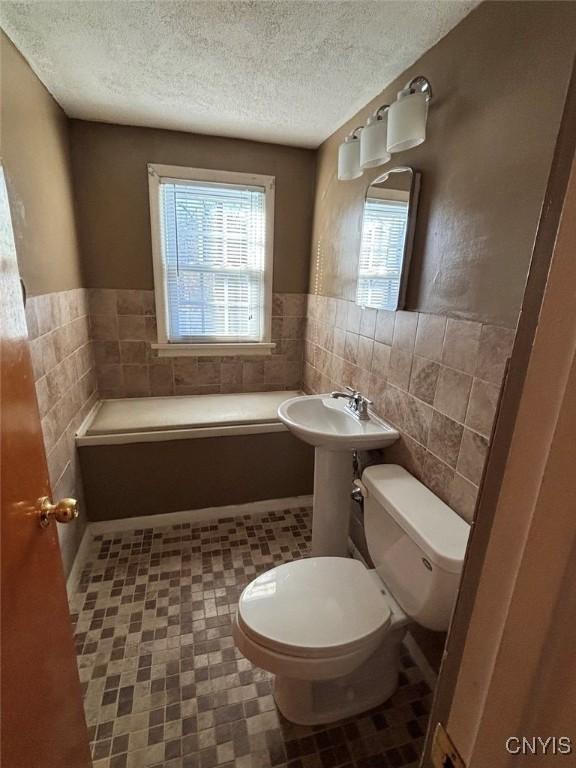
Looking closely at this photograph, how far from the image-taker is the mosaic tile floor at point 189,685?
1147 millimetres

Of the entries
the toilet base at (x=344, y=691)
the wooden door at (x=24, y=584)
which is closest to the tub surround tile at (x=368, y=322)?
the toilet base at (x=344, y=691)

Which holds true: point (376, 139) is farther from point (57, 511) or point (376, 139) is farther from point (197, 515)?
point (197, 515)

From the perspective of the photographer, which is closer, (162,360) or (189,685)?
(189,685)

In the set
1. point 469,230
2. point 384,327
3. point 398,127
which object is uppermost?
point 398,127

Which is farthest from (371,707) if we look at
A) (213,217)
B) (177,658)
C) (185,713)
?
(213,217)

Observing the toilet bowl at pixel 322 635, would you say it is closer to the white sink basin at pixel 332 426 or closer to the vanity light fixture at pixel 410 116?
the white sink basin at pixel 332 426

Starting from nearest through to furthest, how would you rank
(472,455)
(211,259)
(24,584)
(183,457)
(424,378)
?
(24,584) < (472,455) < (424,378) < (183,457) < (211,259)

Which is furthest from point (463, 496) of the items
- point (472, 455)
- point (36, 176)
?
point (36, 176)

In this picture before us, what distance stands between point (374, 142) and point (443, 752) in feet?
5.69

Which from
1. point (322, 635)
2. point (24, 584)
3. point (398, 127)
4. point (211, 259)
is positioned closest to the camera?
point (24, 584)

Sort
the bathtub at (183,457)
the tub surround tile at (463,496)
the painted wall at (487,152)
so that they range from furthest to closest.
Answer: the bathtub at (183,457) < the tub surround tile at (463,496) < the painted wall at (487,152)

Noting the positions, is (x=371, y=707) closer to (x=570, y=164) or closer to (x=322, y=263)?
(x=570, y=164)

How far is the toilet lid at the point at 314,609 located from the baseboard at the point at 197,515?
1092 millimetres

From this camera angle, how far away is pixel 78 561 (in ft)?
5.99
